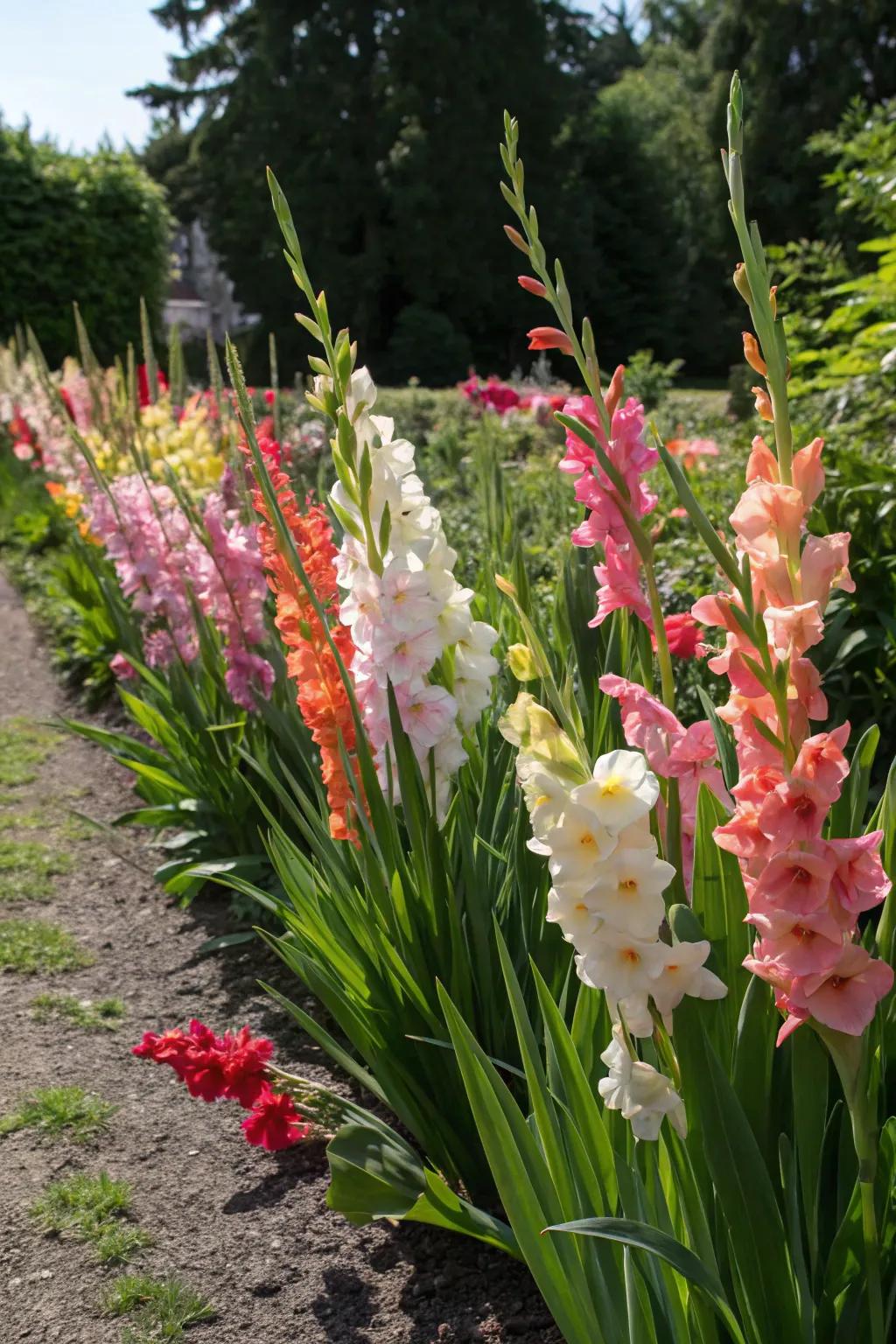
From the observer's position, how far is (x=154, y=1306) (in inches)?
74.6

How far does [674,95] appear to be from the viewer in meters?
38.6

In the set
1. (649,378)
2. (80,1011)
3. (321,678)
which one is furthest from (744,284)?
(649,378)

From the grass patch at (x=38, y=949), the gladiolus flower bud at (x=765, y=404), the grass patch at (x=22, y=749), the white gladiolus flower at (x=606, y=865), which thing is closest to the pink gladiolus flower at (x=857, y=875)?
the white gladiolus flower at (x=606, y=865)

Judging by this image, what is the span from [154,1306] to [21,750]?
11.4 ft

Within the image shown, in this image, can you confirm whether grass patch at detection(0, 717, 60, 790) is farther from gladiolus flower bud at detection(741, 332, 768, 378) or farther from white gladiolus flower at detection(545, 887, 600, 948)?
gladiolus flower bud at detection(741, 332, 768, 378)

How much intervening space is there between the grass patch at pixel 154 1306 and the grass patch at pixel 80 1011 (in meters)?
0.94

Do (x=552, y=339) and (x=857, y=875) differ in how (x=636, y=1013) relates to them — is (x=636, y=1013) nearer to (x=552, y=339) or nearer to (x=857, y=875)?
(x=857, y=875)

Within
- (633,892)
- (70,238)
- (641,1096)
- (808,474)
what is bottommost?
(641,1096)

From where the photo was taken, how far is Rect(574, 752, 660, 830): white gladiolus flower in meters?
1.08

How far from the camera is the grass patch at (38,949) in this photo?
10.3 ft

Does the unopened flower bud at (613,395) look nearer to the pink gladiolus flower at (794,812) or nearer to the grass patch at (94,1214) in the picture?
the pink gladiolus flower at (794,812)

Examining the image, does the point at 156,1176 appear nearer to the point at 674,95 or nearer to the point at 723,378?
the point at 723,378

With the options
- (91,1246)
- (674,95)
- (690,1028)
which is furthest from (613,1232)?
(674,95)

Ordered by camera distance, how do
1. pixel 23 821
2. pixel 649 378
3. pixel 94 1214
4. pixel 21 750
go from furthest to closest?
pixel 649 378 < pixel 21 750 < pixel 23 821 < pixel 94 1214
